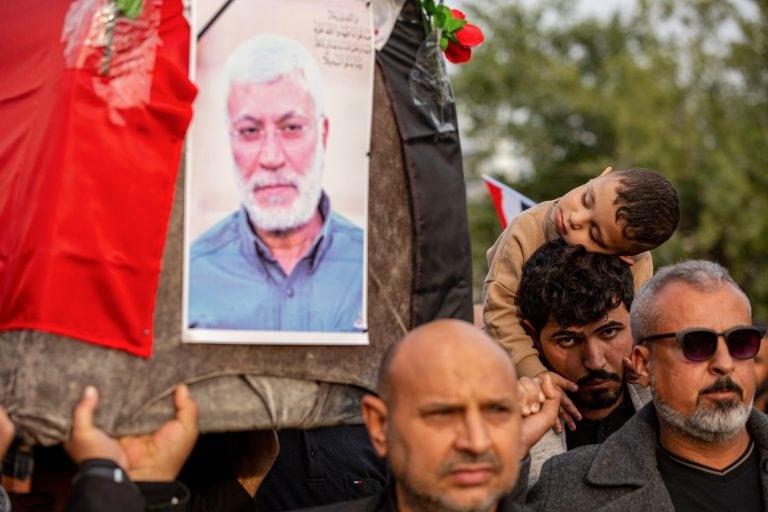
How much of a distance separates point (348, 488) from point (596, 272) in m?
1.27

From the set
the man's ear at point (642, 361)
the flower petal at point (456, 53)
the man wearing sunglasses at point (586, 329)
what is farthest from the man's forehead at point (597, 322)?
the flower petal at point (456, 53)

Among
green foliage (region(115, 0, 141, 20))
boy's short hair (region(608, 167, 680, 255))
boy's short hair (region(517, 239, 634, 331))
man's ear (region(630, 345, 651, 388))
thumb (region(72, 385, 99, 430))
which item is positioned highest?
green foliage (region(115, 0, 141, 20))

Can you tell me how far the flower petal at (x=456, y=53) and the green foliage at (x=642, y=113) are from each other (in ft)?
53.3

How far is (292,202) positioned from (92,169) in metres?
0.57

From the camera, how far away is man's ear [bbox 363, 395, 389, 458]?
3424 millimetres

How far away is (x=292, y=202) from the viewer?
3412 millimetres

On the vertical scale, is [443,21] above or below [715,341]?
above

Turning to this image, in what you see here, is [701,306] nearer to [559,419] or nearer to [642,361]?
[642,361]

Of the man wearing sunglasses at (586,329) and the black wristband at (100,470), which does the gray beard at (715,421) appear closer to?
the man wearing sunglasses at (586,329)

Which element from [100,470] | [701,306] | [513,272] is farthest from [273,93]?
[513,272]

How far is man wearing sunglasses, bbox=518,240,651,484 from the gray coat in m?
0.39

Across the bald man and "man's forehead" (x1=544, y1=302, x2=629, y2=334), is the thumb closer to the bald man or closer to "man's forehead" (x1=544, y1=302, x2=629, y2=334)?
the bald man

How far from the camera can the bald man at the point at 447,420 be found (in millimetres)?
3246

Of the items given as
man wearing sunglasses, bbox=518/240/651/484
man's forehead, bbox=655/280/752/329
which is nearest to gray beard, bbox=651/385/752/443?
man's forehead, bbox=655/280/752/329
